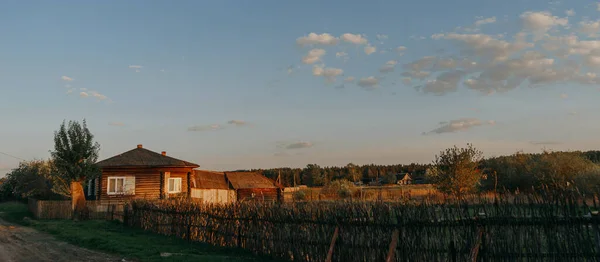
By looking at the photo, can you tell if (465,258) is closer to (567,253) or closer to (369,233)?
(567,253)

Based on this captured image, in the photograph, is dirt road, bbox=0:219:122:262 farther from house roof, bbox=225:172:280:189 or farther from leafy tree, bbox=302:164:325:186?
leafy tree, bbox=302:164:325:186

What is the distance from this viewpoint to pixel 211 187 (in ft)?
135

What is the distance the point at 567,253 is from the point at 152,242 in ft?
42.2

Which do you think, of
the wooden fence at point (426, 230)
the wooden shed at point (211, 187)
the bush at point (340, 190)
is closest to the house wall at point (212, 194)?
the wooden shed at point (211, 187)

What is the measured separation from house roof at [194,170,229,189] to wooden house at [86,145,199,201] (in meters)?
6.00

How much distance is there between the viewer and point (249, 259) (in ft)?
38.4

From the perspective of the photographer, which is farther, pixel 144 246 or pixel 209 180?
pixel 209 180

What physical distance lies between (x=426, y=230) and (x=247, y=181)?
137 feet

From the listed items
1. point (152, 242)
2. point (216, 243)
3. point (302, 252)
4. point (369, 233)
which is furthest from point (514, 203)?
point (152, 242)

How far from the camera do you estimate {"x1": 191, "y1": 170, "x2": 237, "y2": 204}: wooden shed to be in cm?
3619

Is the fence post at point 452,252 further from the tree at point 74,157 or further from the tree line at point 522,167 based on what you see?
the tree at point 74,157

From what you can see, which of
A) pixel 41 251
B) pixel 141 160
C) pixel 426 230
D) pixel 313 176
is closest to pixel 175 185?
pixel 141 160

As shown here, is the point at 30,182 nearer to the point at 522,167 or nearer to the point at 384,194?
the point at 384,194

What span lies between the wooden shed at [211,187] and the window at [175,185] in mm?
2132
